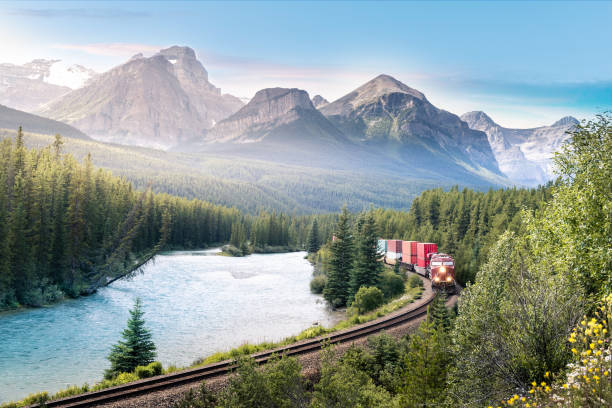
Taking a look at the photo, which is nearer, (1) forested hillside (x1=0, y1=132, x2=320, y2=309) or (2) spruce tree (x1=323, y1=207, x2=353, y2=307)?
(1) forested hillside (x1=0, y1=132, x2=320, y2=309)

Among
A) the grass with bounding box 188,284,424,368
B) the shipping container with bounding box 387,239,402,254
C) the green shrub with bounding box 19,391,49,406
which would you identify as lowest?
the grass with bounding box 188,284,424,368

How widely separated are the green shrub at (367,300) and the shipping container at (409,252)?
54.5 feet

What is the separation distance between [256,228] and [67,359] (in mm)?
106821

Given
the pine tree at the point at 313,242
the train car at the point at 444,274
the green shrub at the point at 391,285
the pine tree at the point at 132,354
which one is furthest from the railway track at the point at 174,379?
the pine tree at the point at 313,242

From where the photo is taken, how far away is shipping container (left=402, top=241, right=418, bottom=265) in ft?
193

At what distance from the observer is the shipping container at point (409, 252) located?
58838mm

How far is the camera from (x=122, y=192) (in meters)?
82.6

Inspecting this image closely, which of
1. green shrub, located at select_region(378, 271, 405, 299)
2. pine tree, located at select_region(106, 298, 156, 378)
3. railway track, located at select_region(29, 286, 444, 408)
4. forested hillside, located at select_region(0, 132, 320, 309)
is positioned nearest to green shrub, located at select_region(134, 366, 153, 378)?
railway track, located at select_region(29, 286, 444, 408)

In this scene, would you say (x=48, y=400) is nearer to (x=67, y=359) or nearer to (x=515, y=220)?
(x=67, y=359)

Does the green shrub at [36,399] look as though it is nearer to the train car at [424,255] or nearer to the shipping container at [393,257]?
the train car at [424,255]

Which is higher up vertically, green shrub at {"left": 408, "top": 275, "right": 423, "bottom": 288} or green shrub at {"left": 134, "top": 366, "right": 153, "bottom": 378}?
green shrub at {"left": 134, "top": 366, "right": 153, "bottom": 378}

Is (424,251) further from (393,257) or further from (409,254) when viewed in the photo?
(393,257)

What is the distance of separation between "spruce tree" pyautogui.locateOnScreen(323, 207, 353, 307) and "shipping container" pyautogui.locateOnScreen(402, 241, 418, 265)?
10174 millimetres

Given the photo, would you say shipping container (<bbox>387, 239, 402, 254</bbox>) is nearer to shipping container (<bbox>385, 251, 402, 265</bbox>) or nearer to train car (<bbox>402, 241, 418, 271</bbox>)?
shipping container (<bbox>385, 251, 402, 265</bbox>)
